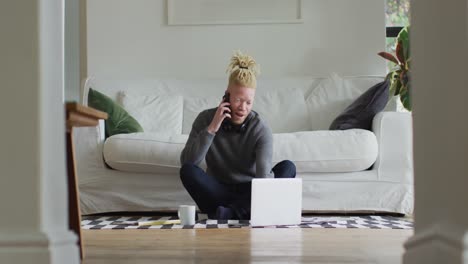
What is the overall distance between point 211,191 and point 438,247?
6.52ft

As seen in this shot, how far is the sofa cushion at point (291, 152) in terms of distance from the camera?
10.5 feet

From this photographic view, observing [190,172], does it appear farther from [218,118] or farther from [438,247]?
[438,247]

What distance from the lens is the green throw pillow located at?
3404 millimetres

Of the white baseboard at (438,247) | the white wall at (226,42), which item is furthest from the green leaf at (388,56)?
the white baseboard at (438,247)

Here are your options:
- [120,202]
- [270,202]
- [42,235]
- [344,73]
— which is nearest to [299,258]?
[42,235]

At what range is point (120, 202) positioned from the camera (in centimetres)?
327

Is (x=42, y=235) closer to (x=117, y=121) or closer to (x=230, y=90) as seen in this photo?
(x=230, y=90)

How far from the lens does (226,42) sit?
Answer: 4.20 m

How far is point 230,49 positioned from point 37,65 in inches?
127

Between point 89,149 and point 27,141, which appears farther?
point 89,149

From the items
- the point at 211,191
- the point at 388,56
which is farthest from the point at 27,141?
the point at 388,56

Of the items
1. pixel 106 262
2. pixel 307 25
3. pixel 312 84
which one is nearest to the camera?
pixel 106 262

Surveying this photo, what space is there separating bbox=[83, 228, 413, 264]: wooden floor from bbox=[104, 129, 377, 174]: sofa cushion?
1090 millimetres

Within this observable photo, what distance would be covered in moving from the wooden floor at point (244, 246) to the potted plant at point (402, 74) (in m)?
1.83
